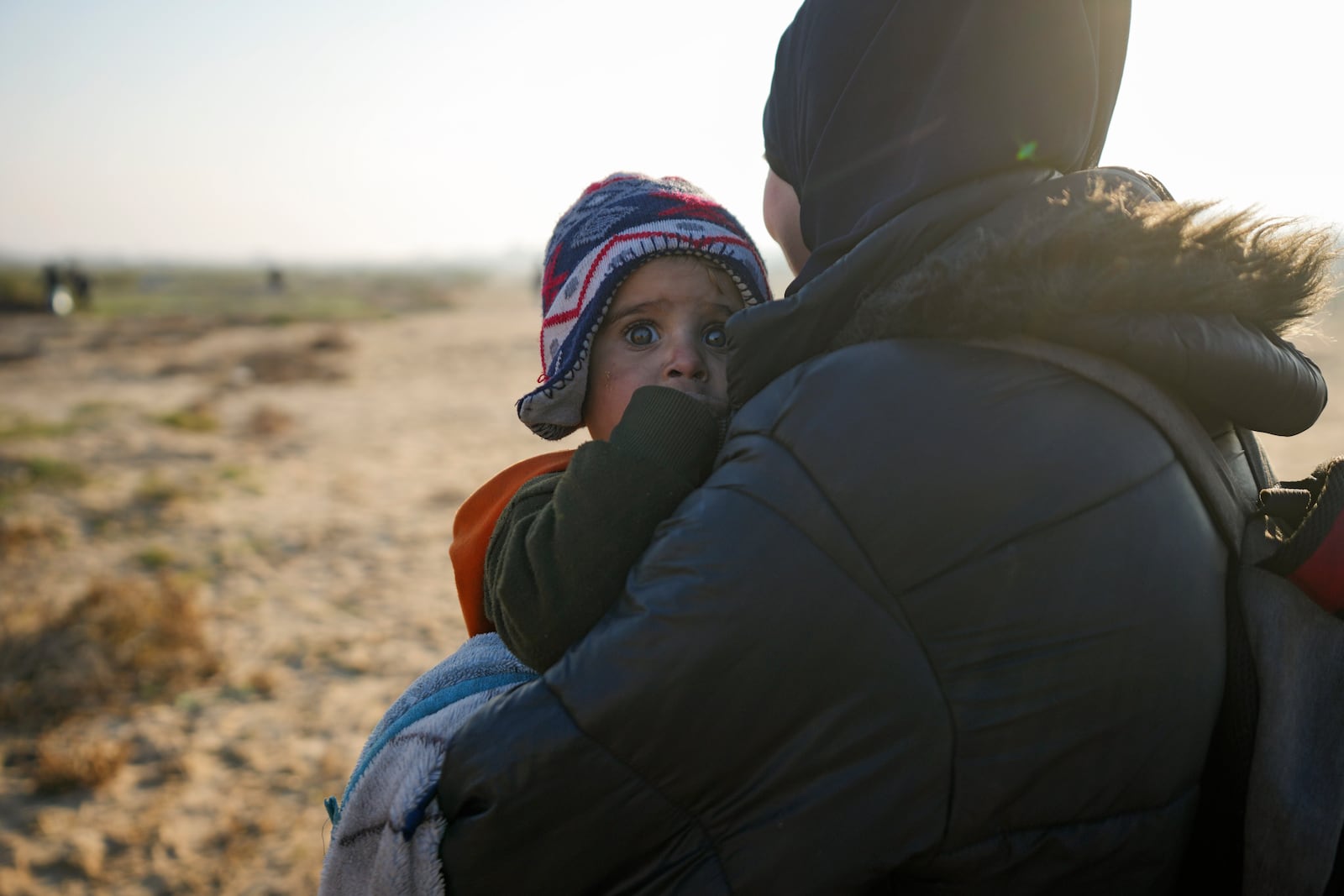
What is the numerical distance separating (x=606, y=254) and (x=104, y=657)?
4514 mm

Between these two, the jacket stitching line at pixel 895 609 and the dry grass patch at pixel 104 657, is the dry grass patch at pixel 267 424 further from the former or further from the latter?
the jacket stitching line at pixel 895 609

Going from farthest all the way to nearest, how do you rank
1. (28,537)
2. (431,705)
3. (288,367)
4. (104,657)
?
(288,367) < (28,537) < (104,657) < (431,705)

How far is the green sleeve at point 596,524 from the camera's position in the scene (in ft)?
3.55

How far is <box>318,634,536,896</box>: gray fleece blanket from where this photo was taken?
39.6 inches

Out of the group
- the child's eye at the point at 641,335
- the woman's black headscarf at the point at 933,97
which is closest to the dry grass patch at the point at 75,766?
the child's eye at the point at 641,335

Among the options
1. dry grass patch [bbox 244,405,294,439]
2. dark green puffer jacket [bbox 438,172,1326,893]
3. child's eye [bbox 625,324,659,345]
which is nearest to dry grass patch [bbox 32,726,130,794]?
child's eye [bbox 625,324,659,345]

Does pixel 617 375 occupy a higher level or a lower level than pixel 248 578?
higher

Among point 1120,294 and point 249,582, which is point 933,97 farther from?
point 249,582

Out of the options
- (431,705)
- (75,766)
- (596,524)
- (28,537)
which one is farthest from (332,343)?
(596,524)

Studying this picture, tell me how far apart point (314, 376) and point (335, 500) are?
8705 mm

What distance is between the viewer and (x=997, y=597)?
88 cm

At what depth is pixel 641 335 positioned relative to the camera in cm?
188

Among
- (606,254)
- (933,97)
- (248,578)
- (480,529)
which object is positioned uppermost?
(933,97)

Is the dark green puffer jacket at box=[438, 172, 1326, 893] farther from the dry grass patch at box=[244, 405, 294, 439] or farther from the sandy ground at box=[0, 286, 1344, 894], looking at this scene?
the dry grass patch at box=[244, 405, 294, 439]
